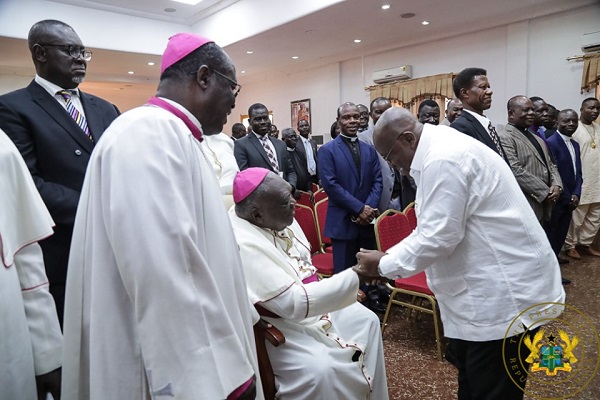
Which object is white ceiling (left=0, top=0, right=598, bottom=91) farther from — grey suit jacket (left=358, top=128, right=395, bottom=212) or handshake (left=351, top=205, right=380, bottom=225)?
handshake (left=351, top=205, right=380, bottom=225)

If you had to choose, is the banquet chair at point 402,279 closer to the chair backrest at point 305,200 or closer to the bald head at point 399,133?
the bald head at point 399,133

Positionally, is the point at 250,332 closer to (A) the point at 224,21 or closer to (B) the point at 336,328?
(B) the point at 336,328

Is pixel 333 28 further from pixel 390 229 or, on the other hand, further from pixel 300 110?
pixel 390 229

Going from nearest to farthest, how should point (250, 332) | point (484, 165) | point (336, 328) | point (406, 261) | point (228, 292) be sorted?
point (228, 292), point (250, 332), point (484, 165), point (406, 261), point (336, 328)

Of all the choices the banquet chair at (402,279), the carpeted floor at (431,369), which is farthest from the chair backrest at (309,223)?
the carpeted floor at (431,369)

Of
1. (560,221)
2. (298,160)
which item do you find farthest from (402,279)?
(298,160)

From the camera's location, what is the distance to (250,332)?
1.23m

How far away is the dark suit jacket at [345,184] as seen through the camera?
12.1ft

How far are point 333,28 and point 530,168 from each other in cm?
574

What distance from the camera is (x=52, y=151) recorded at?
1.80 m

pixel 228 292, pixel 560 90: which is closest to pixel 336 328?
pixel 228 292

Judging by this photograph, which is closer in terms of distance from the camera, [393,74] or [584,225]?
[584,225]

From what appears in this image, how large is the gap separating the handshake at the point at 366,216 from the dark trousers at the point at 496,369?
1.92m

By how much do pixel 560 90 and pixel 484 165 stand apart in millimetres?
7664
